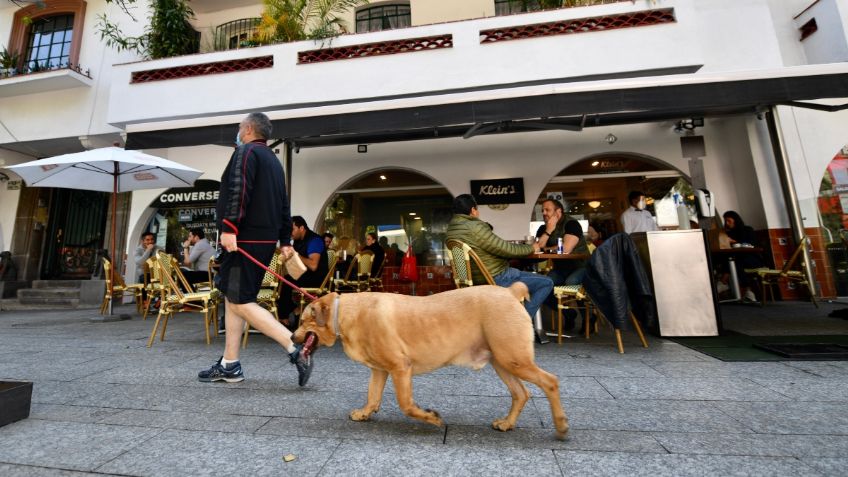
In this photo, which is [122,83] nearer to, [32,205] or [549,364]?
[32,205]

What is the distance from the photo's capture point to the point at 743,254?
6582 mm

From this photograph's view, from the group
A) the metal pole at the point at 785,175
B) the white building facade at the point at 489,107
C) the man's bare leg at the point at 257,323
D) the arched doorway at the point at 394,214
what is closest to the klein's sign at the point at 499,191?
the white building facade at the point at 489,107

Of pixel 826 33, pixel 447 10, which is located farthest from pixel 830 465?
pixel 447 10

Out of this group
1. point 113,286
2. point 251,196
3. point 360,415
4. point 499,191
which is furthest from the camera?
point 499,191

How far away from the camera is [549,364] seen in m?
3.05

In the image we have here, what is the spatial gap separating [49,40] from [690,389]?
1611cm

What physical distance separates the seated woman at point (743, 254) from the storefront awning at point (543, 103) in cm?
247

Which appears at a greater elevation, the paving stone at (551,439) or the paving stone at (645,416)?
the paving stone at (551,439)

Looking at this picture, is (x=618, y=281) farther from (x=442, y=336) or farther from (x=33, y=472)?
(x=33, y=472)

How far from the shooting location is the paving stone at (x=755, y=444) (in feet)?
4.87

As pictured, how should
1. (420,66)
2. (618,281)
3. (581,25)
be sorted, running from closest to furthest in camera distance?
(618,281), (581,25), (420,66)

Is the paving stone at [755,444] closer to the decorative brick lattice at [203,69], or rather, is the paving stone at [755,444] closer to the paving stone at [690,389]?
the paving stone at [690,389]

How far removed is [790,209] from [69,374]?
417 inches

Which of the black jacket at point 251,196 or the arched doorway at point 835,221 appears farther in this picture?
the arched doorway at point 835,221
